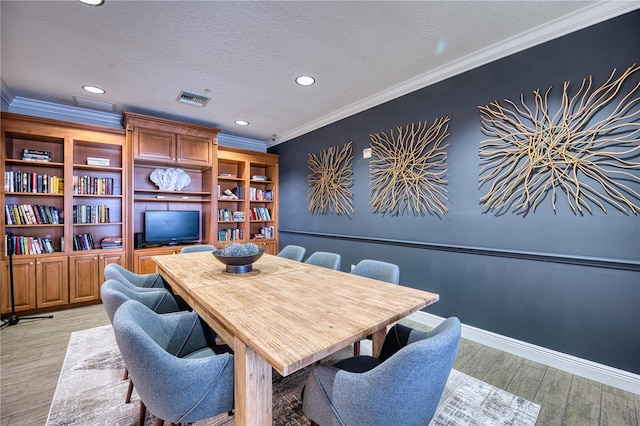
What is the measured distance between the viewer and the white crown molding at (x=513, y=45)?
1915 millimetres

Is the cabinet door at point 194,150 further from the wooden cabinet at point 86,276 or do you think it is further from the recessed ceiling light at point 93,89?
the wooden cabinet at point 86,276

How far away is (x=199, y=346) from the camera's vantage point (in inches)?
65.1

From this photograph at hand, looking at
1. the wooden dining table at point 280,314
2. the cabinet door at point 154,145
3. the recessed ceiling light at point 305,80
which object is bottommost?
the wooden dining table at point 280,314

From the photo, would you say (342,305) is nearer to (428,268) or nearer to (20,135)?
(428,268)

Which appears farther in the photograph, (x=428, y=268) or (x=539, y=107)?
(x=428, y=268)

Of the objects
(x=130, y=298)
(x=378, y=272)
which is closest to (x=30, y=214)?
(x=130, y=298)

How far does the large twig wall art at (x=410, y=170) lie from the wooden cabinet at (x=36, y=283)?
13.2 feet

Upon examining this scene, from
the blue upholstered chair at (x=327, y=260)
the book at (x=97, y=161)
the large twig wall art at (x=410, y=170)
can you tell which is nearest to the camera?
A: the blue upholstered chair at (x=327, y=260)

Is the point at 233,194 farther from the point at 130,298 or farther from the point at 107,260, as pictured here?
the point at 130,298

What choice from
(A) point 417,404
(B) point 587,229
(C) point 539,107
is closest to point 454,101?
(C) point 539,107

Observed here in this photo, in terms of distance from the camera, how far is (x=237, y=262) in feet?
6.87

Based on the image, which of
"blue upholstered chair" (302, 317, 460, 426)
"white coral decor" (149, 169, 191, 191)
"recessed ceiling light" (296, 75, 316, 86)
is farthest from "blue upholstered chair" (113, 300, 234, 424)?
"white coral decor" (149, 169, 191, 191)

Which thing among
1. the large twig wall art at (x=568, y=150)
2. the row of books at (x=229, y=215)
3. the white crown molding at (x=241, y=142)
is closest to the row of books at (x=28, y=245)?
the row of books at (x=229, y=215)

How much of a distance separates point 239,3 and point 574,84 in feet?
8.44
